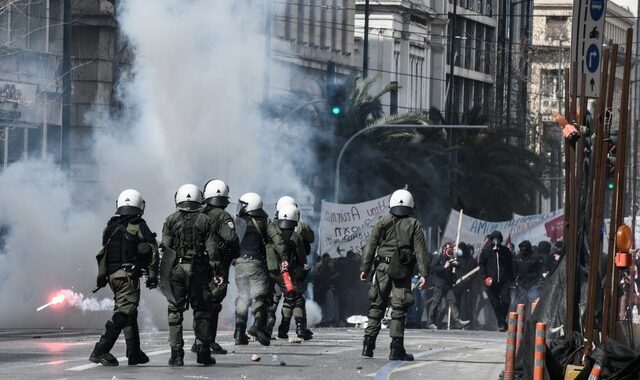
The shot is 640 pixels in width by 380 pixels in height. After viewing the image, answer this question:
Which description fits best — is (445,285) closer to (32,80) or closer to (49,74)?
(32,80)

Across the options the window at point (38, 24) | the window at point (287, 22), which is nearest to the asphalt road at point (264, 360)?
the window at point (38, 24)

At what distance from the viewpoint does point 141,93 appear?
116 ft

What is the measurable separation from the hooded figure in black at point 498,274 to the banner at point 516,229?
3.62m

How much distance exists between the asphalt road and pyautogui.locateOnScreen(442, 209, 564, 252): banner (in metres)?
9.59

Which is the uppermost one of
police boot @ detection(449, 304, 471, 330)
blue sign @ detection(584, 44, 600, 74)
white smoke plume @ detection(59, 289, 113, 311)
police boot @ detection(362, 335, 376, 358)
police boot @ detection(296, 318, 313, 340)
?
blue sign @ detection(584, 44, 600, 74)

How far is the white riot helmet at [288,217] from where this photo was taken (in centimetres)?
2116

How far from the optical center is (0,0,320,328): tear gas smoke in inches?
1031

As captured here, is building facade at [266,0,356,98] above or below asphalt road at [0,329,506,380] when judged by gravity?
above

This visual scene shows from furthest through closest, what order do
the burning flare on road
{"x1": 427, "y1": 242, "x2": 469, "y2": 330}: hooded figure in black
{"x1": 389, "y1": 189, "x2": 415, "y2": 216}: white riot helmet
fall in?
{"x1": 427, "y1": 242, "x2": 469, "y2": 330}: hooded figure in black
the burning flare on road
{"x1": 389, "y1": 189, "x2": 415, "y2": 216}: white riot helmet

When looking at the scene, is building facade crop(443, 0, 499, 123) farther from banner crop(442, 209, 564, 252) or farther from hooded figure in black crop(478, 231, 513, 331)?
hooded figure in black crop(478, 231, 513, 331)

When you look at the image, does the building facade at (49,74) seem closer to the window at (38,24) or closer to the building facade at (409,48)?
the window at (38,24)

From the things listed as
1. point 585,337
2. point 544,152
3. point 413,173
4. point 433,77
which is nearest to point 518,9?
point 433,77

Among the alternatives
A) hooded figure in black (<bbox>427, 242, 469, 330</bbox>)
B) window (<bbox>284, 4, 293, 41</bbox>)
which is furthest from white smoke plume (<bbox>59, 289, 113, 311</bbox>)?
window (<bbox>284, 4, 293, 41</bbox>)

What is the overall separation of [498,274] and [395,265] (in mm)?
11096
